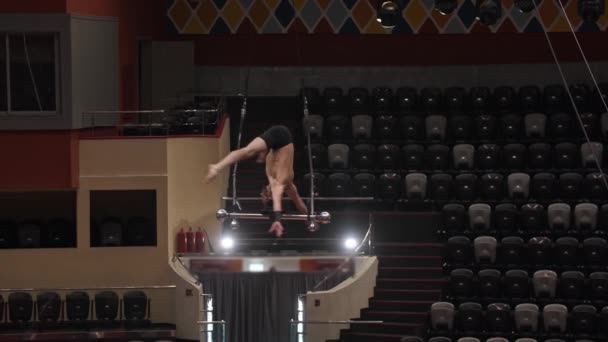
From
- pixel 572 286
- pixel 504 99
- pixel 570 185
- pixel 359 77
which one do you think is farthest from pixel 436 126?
pixel 572 286

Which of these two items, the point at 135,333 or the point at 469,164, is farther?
the point at 469,164

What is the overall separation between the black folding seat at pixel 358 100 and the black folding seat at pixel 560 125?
3.50m

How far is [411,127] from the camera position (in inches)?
958

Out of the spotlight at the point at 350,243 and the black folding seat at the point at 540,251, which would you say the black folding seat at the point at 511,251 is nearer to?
the black folding seat at the point at 540,251

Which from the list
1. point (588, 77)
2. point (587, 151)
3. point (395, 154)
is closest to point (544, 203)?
point (587, 151)

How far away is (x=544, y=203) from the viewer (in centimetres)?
2286

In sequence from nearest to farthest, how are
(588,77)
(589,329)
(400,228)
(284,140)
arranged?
(284,140), (589,329), (400,228), (588,77)

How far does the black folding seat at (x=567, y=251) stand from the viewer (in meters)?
21.5

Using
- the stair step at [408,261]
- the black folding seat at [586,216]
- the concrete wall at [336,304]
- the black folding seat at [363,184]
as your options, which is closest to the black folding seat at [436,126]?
the black folding seat at [363,184]

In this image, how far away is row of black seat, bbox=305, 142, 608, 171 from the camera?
23469 millimetres

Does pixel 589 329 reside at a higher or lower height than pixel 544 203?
lower

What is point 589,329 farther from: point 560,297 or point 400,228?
point 400,228

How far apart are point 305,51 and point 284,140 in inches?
566

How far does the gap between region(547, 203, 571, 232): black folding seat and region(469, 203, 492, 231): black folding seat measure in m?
1.05
